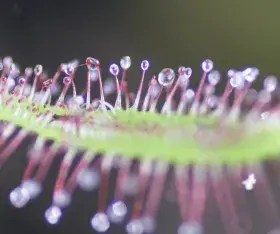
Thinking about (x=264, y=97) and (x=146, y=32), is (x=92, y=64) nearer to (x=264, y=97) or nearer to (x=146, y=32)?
(x=264, y=97)

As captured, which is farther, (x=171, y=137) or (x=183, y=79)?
(x=183, y=79)

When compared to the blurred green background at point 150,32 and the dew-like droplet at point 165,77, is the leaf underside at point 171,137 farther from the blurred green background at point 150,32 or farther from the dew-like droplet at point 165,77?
the blurred green background at point 150,32

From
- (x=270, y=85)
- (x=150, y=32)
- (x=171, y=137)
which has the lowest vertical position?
(x=171, y=137)

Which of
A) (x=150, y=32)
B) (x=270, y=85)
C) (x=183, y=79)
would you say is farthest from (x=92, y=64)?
(x=150, y=32)

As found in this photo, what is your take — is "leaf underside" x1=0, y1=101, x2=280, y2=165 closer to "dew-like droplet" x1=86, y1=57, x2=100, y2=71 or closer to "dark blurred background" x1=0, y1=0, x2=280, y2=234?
"dew-like droplet" x1=86, y1=57, x2=100, y2=71

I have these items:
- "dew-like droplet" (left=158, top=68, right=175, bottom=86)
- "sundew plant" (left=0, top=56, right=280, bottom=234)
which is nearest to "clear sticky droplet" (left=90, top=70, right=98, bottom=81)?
"sundew plant" (left=0, top=56, right=280, bottom=234)

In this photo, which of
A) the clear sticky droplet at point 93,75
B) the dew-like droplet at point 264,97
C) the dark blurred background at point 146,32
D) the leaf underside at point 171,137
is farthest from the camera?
the dark blurred background at point 146,32

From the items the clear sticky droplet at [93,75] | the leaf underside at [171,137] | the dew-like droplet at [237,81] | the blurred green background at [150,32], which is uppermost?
the blurred green background at [150,32]

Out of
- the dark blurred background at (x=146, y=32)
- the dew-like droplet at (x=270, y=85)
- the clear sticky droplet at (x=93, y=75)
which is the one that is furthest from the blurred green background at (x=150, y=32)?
the clear sticky droplet at (x=93, y=75)

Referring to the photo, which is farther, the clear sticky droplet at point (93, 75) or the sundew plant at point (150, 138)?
the clear sticky droplet at point (93, 75)

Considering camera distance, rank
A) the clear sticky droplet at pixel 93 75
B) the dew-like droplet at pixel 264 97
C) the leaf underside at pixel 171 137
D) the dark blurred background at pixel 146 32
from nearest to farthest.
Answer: the leaf underside at pixel 171 137, the dew-like droplet at pixel 264 97, the clear sticky droplet at pixel 93 75, the dark blurred background at pixel 146 32
